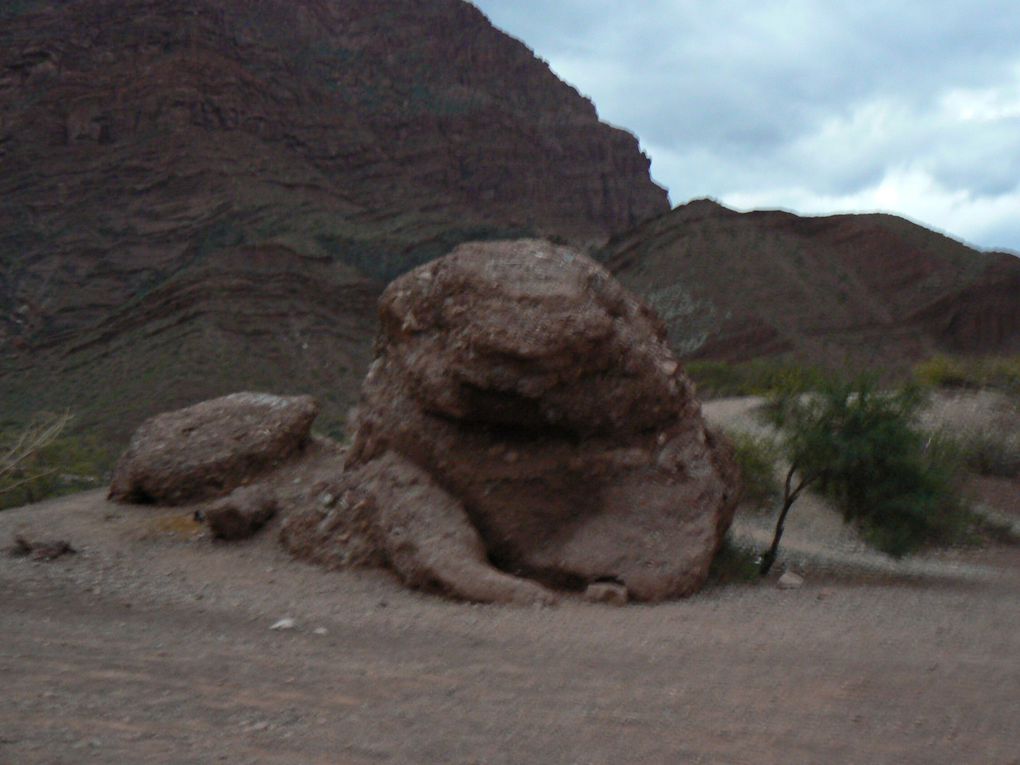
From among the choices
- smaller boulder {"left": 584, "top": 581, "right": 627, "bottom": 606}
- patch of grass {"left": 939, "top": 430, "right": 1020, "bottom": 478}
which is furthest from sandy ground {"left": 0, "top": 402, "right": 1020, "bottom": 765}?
patch of grass {"left": 939, "top": 430, "right": 1020, "bottom": 478}

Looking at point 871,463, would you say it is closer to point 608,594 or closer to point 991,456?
point 608,594

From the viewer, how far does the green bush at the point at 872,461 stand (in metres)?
12.4

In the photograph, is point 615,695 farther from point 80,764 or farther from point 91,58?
point 91,58

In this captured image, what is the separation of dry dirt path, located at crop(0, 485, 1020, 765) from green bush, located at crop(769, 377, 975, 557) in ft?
6.32

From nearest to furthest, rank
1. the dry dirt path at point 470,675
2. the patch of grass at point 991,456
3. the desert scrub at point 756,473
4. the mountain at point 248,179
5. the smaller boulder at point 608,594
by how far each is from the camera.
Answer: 1. the dry dirt path at point 470,675
2. the smaller boulder at point 608,594
3. the desert scrub at point 756,473
4. the patch of grass at point 991,456
5. the mountain at point 248,179

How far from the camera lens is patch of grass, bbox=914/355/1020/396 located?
27250 millimetres

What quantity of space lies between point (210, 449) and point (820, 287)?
44744 mm

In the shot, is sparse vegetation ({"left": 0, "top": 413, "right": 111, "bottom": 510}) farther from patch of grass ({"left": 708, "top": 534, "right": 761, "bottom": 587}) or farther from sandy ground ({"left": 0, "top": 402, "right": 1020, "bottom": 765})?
patch of grass ({"left": 708, "top": 534, "right": 761, "bottom": 587})

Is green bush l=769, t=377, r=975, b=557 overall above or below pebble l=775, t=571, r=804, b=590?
above

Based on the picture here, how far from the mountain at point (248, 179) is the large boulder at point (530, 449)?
2992cm

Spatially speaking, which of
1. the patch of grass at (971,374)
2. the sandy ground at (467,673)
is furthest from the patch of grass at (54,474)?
the patch of grass at (971,374)

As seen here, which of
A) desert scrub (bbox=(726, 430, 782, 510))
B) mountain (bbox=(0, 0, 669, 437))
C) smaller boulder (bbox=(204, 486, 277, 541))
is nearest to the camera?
smaller boulder (bbox=(204, 486, 277, 541))

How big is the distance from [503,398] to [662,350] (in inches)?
81.8

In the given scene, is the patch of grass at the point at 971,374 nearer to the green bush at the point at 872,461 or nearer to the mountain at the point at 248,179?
the green bush at the point at 872,461
